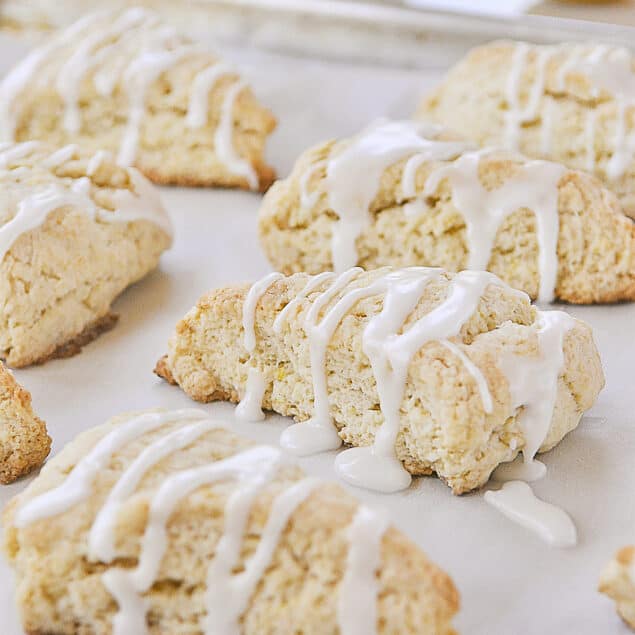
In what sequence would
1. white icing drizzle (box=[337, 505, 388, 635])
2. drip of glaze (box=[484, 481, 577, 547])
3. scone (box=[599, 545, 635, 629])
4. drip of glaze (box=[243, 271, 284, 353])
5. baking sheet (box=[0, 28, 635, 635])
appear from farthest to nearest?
drip of glaze (box=[243, 271, 284, 353]), drip of glaze (box=[484, 481, 577, 547]), baking sheet (box=[0, 28, 635, 635]), scone (box=[599, 545, 635, 629]), white icing drizzle (box=[337, 505, 388, 635])

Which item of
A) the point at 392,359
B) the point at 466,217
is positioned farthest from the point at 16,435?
the point at 466,217

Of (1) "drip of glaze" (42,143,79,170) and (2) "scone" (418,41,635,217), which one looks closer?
(1) "drip of glaze" (42,143,79,170)

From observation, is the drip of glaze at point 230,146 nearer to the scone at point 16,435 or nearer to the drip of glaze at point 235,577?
the scone at point 16,435

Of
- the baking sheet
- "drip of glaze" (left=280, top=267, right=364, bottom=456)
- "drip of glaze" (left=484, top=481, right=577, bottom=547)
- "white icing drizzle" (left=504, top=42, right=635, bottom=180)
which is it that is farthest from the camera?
"white icing drizzle" (left=504, top=42, right=635, bottom=180)

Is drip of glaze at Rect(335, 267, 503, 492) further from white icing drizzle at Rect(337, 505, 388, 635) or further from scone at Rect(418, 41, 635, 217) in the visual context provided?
scone at Rect(418, 41, 635, 217)

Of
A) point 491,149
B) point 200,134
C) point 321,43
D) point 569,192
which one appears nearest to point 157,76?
point 200,134

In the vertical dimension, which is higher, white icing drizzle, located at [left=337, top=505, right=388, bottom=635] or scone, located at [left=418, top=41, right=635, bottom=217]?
scone, located at [left=418, top=41, right=635, bottom=217]

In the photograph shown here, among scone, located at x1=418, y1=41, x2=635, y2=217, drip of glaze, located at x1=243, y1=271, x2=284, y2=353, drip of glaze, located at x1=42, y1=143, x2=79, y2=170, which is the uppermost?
scone, located at x1=418, y1=41, x2=635, y2=217

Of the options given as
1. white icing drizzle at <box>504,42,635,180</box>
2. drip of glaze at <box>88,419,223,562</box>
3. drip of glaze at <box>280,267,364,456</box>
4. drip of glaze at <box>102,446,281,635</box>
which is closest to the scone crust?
white icing drizzle at <box>504,42,635,180</box>

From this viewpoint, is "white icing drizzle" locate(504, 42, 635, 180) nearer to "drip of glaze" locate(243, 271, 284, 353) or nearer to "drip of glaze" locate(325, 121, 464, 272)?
"drip of glaze" locate(325, 121, 464, 272)
